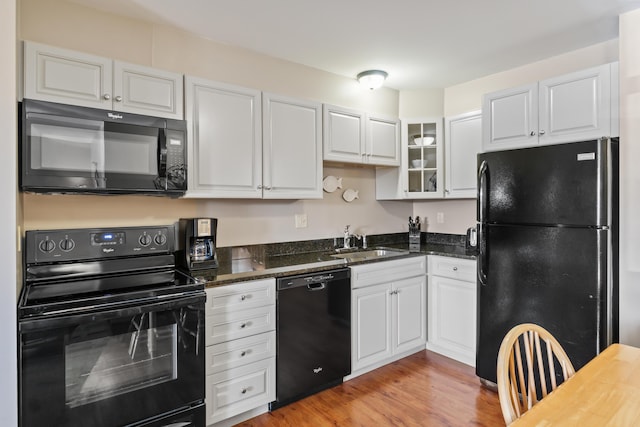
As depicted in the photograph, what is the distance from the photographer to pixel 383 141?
3273mm

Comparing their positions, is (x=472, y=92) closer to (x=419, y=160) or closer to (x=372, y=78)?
(x=419, y=160)

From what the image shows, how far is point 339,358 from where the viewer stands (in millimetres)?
2584

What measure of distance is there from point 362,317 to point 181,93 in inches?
75.4

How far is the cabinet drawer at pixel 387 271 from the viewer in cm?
268

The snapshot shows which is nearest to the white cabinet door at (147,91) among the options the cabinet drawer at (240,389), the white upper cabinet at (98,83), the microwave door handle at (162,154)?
the white upper cabinet at (98,83)

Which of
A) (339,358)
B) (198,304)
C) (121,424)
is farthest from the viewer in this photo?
(339,358)

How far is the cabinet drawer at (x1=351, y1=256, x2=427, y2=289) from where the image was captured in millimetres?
2682

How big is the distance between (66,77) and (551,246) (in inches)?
111

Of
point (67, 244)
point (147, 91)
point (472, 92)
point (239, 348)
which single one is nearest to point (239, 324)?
point (239, 348)

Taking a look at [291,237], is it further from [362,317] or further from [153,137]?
[153,137]

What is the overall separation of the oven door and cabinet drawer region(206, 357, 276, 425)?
139 millimetres

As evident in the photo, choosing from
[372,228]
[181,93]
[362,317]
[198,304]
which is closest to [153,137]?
[181,93]

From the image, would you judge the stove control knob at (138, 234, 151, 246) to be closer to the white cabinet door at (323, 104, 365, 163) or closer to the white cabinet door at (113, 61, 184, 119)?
the white cabinet door at (113, 61, 184, 119)

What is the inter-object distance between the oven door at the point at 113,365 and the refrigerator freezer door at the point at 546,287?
1.88m
